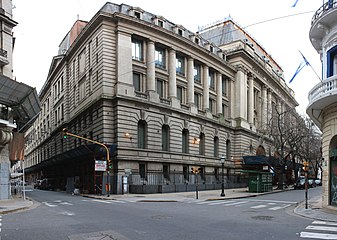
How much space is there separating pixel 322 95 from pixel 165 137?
2577cm

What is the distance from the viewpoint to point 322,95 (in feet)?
57.5

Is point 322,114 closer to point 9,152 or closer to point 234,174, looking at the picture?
point 9,152

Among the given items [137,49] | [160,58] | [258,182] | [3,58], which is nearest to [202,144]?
[258,182]

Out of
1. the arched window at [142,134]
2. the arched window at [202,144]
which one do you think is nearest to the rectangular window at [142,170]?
the arched window at [142,134]

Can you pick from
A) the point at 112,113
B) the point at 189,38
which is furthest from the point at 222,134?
the point at 112,113

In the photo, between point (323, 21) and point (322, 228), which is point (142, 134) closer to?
Answer: point (323, 21)

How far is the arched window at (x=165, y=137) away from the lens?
136 feet

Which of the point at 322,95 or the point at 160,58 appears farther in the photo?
the point at 160,58

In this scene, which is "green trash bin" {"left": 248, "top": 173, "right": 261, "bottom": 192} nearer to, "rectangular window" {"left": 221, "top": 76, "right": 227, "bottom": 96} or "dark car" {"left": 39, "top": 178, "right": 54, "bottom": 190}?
"rectangular window" {"left": 221, "top": 76, "right": 227, "bottom": 96}

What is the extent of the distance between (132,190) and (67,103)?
24178 millimetres

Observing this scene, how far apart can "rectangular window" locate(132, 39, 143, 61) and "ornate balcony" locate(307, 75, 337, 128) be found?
2439 centimetres

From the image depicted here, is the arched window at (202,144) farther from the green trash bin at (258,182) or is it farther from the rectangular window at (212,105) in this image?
the green trash bin at (258,182)

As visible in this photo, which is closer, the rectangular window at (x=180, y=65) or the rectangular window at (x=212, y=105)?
the rectangular window at (x=180, y=65)

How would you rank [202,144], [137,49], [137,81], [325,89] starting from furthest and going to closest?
[202,144] → [137,49] → [137,81] → [325,89]
